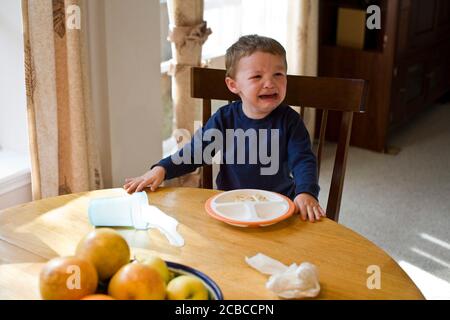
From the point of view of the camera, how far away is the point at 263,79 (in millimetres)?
1711

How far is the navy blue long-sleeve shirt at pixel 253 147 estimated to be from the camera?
1793 millimetres

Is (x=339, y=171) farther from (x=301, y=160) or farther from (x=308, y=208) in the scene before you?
(x=308, y=208)

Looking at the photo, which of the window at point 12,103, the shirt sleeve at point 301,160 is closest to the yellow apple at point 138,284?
the shirt sleeve at point 301,160

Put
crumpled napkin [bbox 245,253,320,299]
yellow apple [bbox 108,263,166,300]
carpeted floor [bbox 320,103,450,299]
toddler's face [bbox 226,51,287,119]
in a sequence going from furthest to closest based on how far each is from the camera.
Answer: carpeted floor [bbox 320,103,450,299], toddler's face [bbox 226,51,287,119], crumpled napkin [bbox 245,253,320,299], yellow apple [bbox 108,263,166,300]

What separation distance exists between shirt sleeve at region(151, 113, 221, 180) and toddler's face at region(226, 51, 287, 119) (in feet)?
0.55

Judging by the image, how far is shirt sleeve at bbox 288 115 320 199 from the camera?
1616mm

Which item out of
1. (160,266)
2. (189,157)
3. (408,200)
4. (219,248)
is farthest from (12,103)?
(408,200)

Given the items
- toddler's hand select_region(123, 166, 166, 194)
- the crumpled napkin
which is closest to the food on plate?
toddler's hand select_region(123, 166, 166, 194)

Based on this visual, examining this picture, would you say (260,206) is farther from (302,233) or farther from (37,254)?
(37,254)

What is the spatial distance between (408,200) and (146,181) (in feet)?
6.72

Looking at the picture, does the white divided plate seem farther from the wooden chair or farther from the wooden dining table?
the wooden chair

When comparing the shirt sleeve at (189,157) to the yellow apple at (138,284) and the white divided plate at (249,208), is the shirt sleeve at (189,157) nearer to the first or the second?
the white divided plate at (249,208)

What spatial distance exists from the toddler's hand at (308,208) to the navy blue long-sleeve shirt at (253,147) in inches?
9.8
